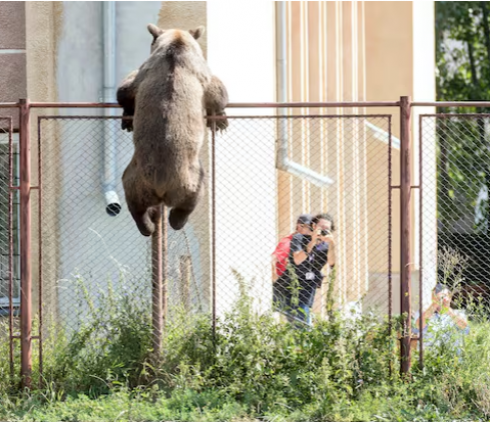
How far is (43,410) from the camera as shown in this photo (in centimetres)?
752

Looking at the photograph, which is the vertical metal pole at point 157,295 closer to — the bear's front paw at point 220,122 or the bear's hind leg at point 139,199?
the bear's hind leg at point 139,199

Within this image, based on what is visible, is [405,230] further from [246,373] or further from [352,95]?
[352,95]

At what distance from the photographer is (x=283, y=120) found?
10609mm

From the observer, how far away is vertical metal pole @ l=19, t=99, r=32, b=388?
7984 mm

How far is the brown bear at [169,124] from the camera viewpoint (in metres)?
7.42

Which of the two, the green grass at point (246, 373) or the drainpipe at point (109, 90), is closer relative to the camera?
the green grass at point (246, 373)

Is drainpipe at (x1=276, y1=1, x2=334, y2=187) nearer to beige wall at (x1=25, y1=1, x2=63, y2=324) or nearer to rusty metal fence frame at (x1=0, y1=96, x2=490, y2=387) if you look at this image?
rusty metal fence frame at (x1=0, y1=96, x2=490, y2=387)

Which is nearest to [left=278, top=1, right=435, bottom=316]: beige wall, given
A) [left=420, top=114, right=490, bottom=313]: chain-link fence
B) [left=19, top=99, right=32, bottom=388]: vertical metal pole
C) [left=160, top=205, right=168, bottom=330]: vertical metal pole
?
[left=420, top=114, right=490, bottom=313]: chain-link fence

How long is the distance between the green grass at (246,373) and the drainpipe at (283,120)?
2817mm

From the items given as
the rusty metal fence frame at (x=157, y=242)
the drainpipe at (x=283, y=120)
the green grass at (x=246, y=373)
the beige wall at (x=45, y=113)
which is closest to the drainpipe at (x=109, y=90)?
the beige wall at (x=45, y=113)

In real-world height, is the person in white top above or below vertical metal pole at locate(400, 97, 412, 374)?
below

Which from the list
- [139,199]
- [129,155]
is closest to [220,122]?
[139,199]

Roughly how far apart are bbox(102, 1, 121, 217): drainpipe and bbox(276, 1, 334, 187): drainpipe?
6.97 ft

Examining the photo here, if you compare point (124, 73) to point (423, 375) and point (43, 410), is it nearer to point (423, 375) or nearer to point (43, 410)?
point (43, 410)
